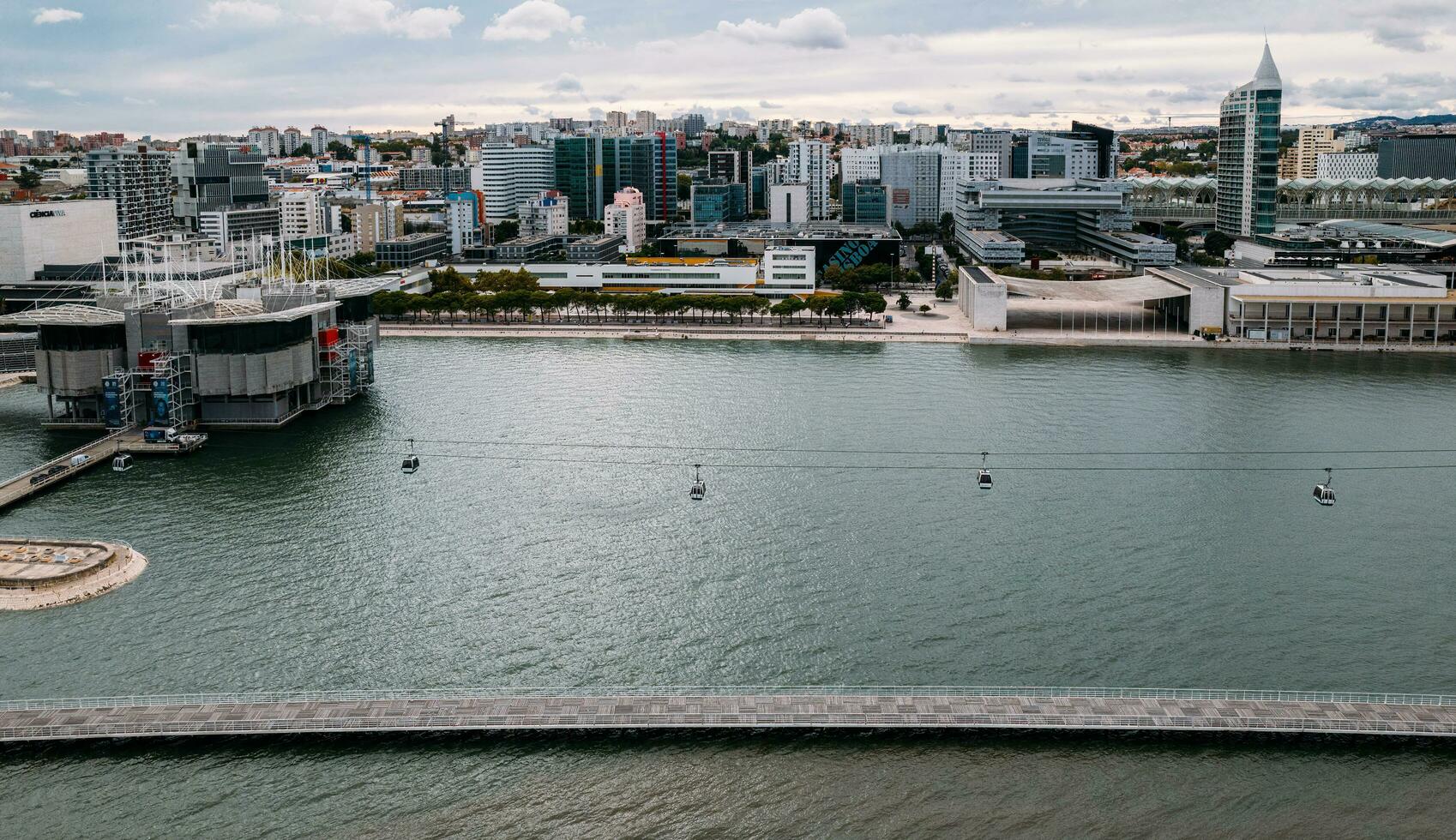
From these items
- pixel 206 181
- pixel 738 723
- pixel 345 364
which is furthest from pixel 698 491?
pixel 206 181

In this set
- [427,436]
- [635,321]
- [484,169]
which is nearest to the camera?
[427,436]

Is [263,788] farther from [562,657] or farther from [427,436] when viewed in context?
[427,436]

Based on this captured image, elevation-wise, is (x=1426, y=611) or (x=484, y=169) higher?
(x=484, y=169)

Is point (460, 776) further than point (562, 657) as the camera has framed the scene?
No

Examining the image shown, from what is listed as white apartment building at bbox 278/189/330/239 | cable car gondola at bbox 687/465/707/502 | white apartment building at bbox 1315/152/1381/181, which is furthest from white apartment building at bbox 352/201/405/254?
white apartment building at bbox 1315/152/1381/181

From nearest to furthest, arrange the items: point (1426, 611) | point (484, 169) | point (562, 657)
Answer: point (562, 657), point (1426, 611), point (484, 169)

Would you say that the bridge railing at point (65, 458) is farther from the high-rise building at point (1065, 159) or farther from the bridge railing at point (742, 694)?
the high-rise building at point (1065, 159)

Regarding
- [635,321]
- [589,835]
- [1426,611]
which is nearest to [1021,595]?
[1426,611]

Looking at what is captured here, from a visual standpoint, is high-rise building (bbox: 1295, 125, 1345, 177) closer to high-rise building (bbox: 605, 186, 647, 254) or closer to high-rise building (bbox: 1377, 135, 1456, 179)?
high-rise building (bbox: 1377, 135, 1456, 179)
